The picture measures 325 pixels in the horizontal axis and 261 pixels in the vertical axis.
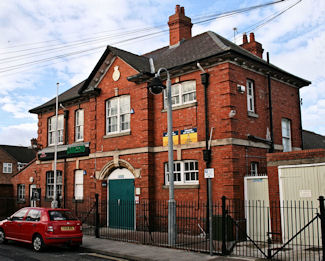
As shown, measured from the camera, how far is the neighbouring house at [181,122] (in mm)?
14758

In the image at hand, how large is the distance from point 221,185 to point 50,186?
1359 cm

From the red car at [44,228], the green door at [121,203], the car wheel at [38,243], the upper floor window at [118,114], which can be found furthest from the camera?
the upper floor window at [118,114]

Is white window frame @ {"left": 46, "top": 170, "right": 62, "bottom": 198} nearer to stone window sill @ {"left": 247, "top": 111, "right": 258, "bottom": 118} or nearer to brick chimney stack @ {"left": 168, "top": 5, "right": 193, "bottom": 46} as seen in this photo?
brick chimney stack @ {"left": 168, "top": 5, "right": 193, "bottom": 46}

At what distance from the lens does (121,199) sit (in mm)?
18141

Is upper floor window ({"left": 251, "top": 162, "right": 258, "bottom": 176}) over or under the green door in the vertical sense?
over

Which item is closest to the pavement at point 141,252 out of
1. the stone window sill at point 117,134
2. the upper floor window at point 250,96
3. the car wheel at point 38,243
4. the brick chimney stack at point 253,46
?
the car wheel at point 38,243

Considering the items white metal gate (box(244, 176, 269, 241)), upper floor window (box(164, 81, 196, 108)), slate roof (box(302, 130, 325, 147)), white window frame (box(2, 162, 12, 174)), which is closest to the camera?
white metal gate (box(244, 176, 269, 241))

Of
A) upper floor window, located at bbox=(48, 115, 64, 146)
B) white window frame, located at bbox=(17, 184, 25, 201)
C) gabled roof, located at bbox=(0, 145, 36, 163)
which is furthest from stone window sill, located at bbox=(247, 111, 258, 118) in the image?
gabled roof, located at bbox=(0, 145, 36, 163)

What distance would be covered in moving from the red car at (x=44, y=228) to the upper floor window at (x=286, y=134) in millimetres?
10980

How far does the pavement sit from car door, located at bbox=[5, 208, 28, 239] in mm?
2489

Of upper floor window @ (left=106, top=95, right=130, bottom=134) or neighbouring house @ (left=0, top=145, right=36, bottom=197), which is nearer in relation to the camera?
upper floor window @ (left=106, top=95, right=130, bottom=134)

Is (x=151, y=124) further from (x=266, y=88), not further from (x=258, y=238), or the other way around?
(x=258, y=238)

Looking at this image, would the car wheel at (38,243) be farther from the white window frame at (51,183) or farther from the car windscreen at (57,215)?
the white window frame at (51,183)

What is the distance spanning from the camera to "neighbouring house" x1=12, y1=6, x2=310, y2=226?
14.8 metres
